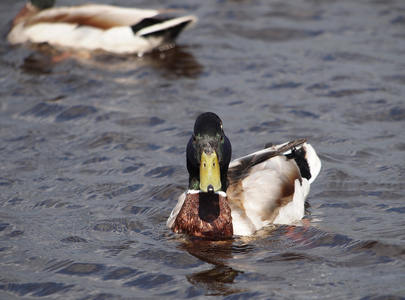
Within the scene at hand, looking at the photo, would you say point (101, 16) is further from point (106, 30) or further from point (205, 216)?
point (205, 216)

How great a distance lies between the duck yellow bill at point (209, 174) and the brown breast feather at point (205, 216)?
58 centimetres

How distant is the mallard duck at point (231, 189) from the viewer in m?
6.62

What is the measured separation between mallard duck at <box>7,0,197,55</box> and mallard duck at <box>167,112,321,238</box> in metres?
5.72

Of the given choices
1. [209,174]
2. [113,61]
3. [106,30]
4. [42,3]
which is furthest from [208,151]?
[42,3]

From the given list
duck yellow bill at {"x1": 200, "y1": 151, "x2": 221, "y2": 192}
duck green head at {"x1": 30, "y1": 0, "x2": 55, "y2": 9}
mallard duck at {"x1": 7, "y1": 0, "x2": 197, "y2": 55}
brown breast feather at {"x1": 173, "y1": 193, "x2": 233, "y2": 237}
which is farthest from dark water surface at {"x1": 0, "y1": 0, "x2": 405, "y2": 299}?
duck green head at {"x1": 30, "y1": 0, "x2": 55, "y2": 9}

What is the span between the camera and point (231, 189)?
7531 millimetres

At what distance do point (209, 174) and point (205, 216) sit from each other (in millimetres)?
741

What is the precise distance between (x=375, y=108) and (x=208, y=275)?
4946 millimetres

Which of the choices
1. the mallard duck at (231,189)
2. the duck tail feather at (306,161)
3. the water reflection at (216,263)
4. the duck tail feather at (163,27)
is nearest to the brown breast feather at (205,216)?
the mallard duck at (231,189)

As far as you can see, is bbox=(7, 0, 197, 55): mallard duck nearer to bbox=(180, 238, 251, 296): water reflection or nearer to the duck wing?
the duck wing

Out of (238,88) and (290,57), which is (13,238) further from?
(290,57)

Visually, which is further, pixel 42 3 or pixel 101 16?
pixel 42 3

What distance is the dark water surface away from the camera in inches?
244

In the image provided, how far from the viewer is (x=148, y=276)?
20.2 ft
